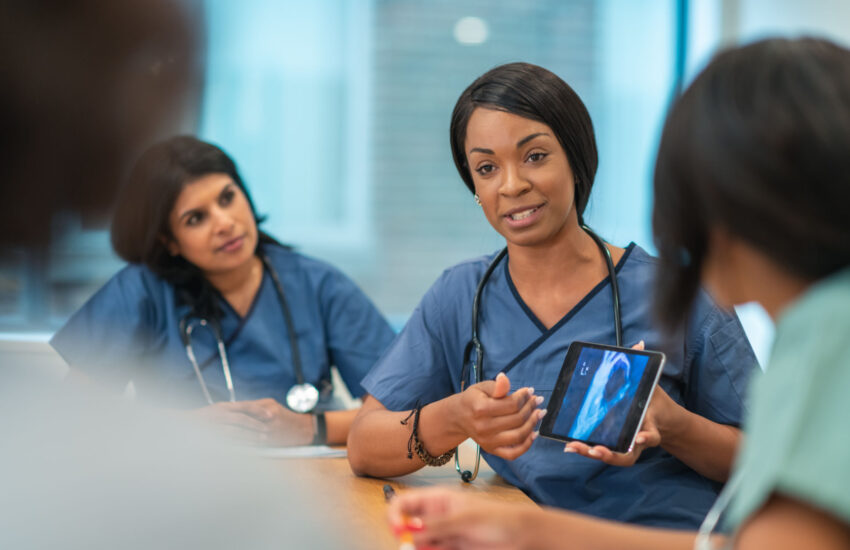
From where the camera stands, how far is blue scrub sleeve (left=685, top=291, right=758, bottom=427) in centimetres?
107

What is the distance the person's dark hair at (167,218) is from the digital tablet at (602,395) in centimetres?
107

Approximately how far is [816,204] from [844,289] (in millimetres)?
56

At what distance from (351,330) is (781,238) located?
4.77ft

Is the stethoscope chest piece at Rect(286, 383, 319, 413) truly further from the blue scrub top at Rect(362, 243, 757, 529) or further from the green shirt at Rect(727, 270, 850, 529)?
the green shirt at Rect(727, 270, 850, 529)

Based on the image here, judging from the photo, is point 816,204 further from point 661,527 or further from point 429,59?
point 429,59

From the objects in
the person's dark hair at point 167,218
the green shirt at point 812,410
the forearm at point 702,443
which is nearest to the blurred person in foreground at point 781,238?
the green shirt at point 812,410

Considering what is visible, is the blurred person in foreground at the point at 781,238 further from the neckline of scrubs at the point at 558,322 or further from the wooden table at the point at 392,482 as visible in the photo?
the neckline of scrubs at the point at 558,322

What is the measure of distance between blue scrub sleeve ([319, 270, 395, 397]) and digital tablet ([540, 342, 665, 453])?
92cm

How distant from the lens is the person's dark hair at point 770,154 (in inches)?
18.7

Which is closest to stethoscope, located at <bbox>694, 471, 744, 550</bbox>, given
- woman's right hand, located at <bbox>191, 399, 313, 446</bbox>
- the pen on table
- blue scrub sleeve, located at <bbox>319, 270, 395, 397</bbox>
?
the pen on table

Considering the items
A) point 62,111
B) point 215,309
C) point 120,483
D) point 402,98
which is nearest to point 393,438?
point 62,111

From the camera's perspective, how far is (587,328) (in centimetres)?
116

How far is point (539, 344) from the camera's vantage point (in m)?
1.17

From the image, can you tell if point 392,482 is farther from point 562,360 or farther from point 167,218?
point 167,218
